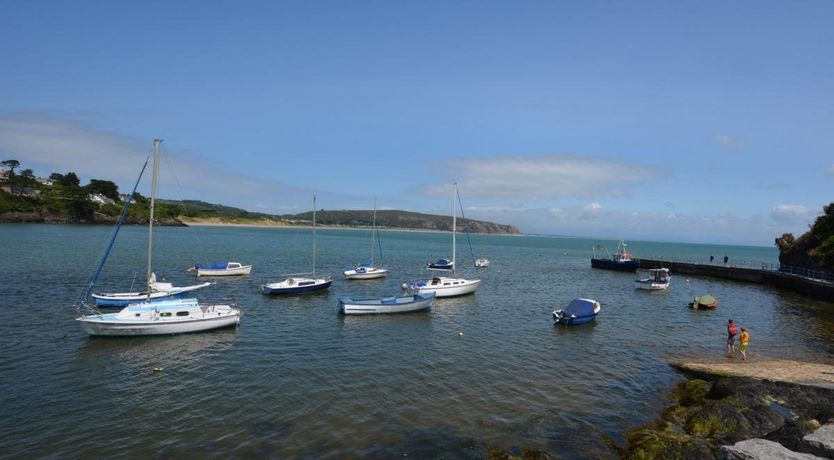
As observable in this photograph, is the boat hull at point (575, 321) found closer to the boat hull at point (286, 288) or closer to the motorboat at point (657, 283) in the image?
the boat hull at point (286, 288)

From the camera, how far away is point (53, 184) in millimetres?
185250

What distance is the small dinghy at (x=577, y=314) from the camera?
34.4 meters

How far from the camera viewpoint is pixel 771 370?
23359 millimetres

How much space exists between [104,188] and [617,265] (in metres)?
193

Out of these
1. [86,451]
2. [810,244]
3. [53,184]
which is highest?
[53,184]

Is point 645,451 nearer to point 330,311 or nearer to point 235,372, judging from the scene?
point 235,372

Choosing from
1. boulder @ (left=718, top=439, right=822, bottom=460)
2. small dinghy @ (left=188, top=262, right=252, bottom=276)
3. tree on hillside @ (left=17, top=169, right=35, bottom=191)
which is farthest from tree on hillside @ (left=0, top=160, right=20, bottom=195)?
boulder @ (left=718, top=439, right=822, bottom=460)

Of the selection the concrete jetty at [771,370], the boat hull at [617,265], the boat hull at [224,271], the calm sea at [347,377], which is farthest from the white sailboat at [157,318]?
the boat hull at [617,265]

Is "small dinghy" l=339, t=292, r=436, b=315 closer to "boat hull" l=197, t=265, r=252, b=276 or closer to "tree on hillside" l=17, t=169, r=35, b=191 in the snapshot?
"boat hull" l=197, t=265, r=252, b=276

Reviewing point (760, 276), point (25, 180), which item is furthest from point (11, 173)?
point (760, 276)

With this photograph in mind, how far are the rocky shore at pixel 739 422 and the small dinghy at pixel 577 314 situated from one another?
1122 centimetres

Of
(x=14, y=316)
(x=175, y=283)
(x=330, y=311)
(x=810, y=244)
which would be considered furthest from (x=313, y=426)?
(x=810, y=244)

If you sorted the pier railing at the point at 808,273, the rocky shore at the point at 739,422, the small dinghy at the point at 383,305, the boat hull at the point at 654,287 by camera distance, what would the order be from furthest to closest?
the boat hull at the point at 654,287
the pier railing at the point at 808,273
the small dinghy at the point at 383,305
the rocky shore at the point at 739,422

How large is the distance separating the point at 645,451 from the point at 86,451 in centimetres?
1739
